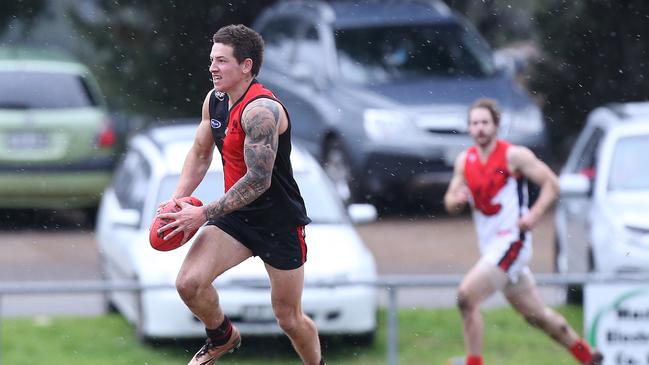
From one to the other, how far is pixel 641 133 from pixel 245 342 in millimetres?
3497

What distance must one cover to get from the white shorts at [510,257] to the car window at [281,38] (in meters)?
8.66

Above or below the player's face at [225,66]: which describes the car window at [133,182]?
below

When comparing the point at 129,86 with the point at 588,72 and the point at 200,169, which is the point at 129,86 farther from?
the point at 200,169

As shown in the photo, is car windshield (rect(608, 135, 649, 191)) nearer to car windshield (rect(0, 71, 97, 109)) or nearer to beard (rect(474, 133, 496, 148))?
beard (rect(474, 133, 496, 148))

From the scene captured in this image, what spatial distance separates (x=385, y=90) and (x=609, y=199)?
19.5 ft

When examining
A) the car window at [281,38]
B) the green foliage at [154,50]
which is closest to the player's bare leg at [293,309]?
the car window at [281,38]

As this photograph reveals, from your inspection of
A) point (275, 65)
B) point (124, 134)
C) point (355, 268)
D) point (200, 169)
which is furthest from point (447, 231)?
point (200, 169)

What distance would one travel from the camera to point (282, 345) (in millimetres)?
11172

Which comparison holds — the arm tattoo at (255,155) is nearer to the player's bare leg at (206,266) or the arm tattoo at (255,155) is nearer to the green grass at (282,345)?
the player's bare leg at (206,266)

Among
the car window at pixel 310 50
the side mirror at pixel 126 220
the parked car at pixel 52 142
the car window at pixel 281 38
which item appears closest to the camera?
the side mirror at pixel 126 220

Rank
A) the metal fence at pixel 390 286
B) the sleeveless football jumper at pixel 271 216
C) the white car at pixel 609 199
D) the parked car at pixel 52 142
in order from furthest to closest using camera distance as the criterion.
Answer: the parked car at pixel 52 142 < the white car at pixel 609 199 < the metal fence at pixel 390 286 < the sleeveless football jumper at pixel 271 216

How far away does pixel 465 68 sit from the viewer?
1839 cm

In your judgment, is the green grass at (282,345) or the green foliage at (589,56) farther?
the green foliage at (589,56)

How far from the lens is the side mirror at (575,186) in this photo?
11.9 m
